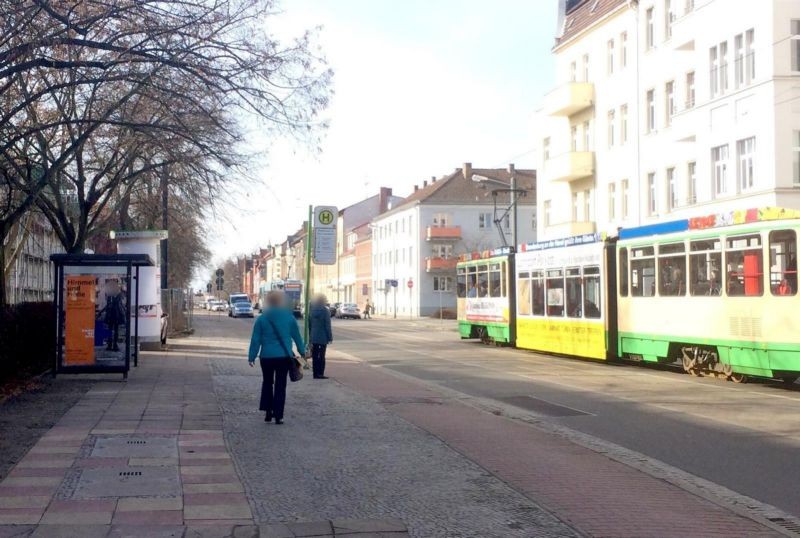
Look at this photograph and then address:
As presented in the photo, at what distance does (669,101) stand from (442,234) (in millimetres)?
45342

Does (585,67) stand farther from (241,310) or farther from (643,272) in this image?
(241,310)

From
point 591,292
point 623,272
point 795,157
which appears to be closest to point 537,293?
point 591,292

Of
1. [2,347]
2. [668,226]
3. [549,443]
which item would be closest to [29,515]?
[549,443]

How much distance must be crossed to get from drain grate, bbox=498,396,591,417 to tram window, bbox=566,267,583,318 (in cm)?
874

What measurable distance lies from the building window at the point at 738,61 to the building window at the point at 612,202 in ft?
43.9

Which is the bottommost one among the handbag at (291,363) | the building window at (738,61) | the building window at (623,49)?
the handbag at (291,363)

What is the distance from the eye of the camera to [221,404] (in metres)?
14.4

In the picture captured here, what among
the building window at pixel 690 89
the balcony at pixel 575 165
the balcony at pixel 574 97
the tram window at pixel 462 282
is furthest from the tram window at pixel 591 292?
the balcony at pixel 574 97

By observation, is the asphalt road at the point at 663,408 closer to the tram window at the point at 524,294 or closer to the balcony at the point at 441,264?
the tram window at the point at 524,294

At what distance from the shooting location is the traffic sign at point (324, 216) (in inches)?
886

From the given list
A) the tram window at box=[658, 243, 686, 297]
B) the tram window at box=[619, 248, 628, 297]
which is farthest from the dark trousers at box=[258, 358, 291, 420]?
the tram window at box=[619, 248, 628, 297]

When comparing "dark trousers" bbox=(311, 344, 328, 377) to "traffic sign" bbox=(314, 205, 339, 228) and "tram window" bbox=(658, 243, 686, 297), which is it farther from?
"tram window" bbox=(658, 243, 686, 297)

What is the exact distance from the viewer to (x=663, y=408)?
592 inches

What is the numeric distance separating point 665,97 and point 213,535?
3548cm
